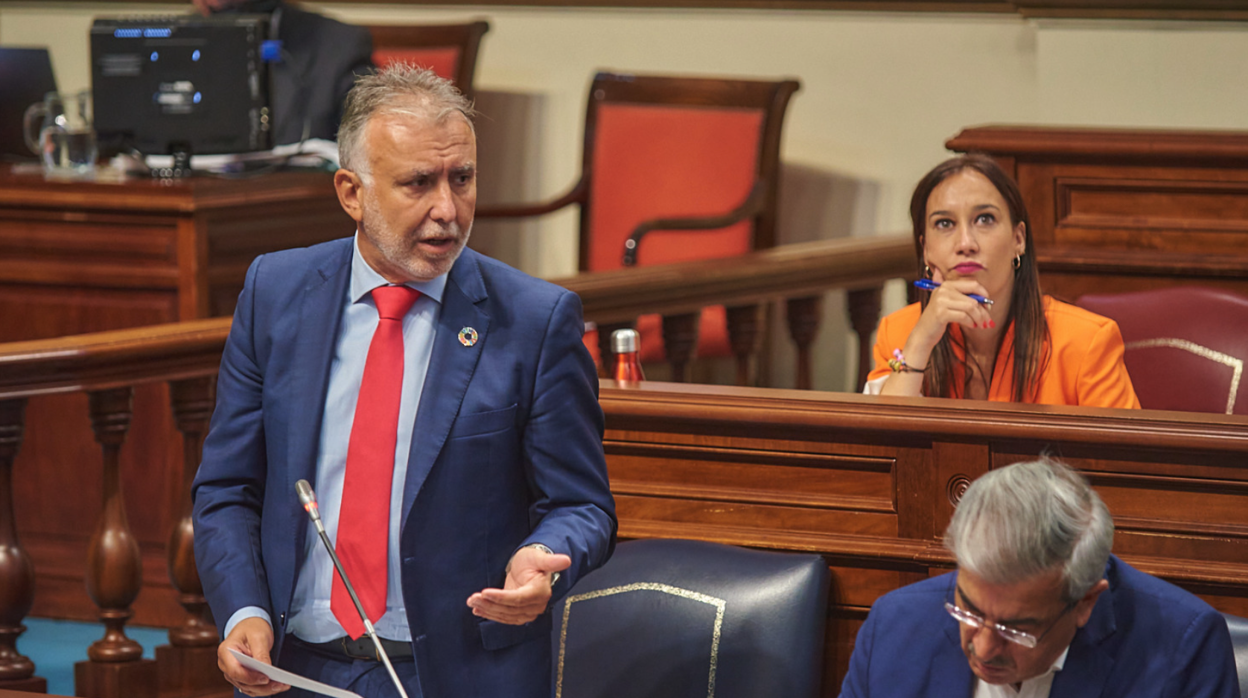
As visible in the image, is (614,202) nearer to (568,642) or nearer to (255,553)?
(568,642)

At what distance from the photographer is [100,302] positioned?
3.88m

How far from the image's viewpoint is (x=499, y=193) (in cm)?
566

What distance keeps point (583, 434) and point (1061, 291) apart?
6.41 feet

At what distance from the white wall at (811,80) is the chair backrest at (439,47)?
1.06ft

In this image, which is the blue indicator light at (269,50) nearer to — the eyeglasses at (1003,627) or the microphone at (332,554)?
the microphone at (332,554)

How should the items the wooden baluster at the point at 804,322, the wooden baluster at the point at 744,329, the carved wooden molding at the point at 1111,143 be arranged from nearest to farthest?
the carved wooden molding at the point at 1111,143
the wooden baluster at the point at 744,329
the wooden baluster at the point at 804,322

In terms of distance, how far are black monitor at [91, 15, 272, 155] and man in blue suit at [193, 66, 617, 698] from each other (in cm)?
253

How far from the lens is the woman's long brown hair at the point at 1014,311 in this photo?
8.74 feet

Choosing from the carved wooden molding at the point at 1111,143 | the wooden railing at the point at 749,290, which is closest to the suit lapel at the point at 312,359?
the wooden railing at the point at 749,290

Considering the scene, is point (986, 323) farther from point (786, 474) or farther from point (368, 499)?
point (368, 499)

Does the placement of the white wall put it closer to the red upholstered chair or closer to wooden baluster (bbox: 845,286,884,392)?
the red upholstered chair

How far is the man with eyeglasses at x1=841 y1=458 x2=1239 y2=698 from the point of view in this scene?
5.32ft

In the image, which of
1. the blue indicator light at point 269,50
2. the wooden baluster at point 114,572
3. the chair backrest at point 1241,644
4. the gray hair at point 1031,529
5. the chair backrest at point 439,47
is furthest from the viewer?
the chair backrest at point 439,47

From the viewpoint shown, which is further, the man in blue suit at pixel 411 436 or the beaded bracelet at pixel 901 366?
the beaded bracelet at pixel 901 366
